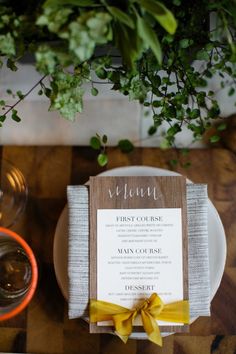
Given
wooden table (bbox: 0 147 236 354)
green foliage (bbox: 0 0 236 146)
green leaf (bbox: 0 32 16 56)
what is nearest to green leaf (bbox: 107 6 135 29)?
green foliage (bbox: 0 0 236 146)

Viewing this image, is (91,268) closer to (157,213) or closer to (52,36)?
(157,213)

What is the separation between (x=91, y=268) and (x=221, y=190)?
279 millimetres

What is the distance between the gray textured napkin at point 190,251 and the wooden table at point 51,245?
0.33 ft

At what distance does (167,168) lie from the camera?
85cm

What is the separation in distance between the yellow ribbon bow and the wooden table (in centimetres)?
11

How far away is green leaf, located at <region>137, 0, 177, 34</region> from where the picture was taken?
477mm

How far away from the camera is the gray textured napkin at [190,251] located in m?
0.72

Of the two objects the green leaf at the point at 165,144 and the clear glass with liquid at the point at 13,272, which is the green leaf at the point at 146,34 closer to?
the green leaf at the point at 165,144

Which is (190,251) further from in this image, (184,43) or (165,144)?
(184,43)

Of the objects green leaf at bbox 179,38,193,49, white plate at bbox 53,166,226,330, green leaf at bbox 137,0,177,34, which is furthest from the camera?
white plate at bbox 53,166,226,330

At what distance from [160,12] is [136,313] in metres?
0.43

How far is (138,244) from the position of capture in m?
0.72

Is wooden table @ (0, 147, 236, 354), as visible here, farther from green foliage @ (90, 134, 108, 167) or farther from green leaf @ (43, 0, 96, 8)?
green leaf @ (43, 0, 96, 8)

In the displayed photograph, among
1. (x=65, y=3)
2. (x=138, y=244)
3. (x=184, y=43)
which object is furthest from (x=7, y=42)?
(x=138, y=244)
